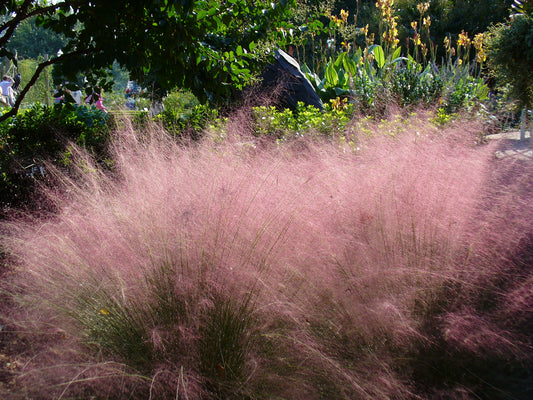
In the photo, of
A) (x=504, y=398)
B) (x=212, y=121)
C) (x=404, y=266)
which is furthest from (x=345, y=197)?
(x=212, y=121)

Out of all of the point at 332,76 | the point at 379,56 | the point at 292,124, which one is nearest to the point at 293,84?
the point at 332,76

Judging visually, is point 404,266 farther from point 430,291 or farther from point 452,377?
point 452,377

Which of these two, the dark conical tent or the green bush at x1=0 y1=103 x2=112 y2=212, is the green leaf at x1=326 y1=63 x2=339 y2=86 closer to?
the dark conical tent

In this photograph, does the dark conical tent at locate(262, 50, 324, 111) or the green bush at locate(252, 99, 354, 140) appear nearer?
the green bush at locate(252, 99, 354, 140)

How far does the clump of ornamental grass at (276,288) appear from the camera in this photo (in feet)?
6.16

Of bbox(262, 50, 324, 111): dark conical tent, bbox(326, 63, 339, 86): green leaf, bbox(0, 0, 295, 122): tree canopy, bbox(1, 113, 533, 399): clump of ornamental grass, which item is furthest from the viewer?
bbox(262, 50, 324, 111): dark conical tent

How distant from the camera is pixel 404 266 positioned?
2.12 metres

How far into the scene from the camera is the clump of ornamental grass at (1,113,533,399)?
188 centimetres

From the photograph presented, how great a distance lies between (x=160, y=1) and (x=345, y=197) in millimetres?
1318

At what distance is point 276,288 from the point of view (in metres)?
2.05

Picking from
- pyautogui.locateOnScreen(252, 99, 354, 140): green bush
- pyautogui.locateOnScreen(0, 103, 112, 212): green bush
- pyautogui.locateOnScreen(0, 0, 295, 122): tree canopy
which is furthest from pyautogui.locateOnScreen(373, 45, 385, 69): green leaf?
pyautogui.locateOnScreen(0, 0, 295, 122): tree canopy

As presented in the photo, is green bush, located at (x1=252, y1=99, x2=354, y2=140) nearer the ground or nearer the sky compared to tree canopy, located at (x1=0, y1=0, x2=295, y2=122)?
nearer the ground

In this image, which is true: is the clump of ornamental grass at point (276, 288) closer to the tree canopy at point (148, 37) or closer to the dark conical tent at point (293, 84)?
the tree canopy at point (148, 37)

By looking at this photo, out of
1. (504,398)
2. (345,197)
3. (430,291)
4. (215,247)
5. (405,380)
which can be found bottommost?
(504,398)
